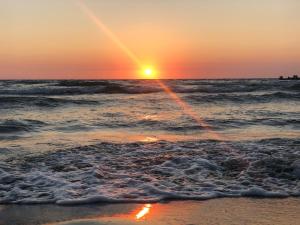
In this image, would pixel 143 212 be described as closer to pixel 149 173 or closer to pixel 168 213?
pixel 168 213

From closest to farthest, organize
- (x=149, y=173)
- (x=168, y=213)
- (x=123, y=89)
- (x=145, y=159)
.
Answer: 1. (x=168, y=213)
2. (x=149, y=173)
3. (x=145, y=159)
4. (x=123, y=89)

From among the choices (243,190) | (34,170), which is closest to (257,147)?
(243,190)

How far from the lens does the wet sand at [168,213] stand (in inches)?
165

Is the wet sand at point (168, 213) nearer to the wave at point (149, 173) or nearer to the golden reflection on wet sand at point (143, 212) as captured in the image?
the golden reflection on wet sand at point (143, 212)

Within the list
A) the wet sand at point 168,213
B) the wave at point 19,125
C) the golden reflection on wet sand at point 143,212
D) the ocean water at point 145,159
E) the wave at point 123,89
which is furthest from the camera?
the wave at point 123,89

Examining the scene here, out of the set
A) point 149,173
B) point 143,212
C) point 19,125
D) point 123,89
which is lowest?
point 143,212

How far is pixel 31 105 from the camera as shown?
17422 millimetres

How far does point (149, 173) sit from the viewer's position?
617 cm

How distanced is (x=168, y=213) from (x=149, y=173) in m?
1.70

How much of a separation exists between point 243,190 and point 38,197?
2.46 meters

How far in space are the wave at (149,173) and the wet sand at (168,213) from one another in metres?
0.20

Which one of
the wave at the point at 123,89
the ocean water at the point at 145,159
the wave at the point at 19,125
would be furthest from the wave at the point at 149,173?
the wave at the point at 123,89

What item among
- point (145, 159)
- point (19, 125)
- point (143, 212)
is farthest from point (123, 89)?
point (143, 212)

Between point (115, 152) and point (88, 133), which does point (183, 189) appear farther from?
point (88, 133)
